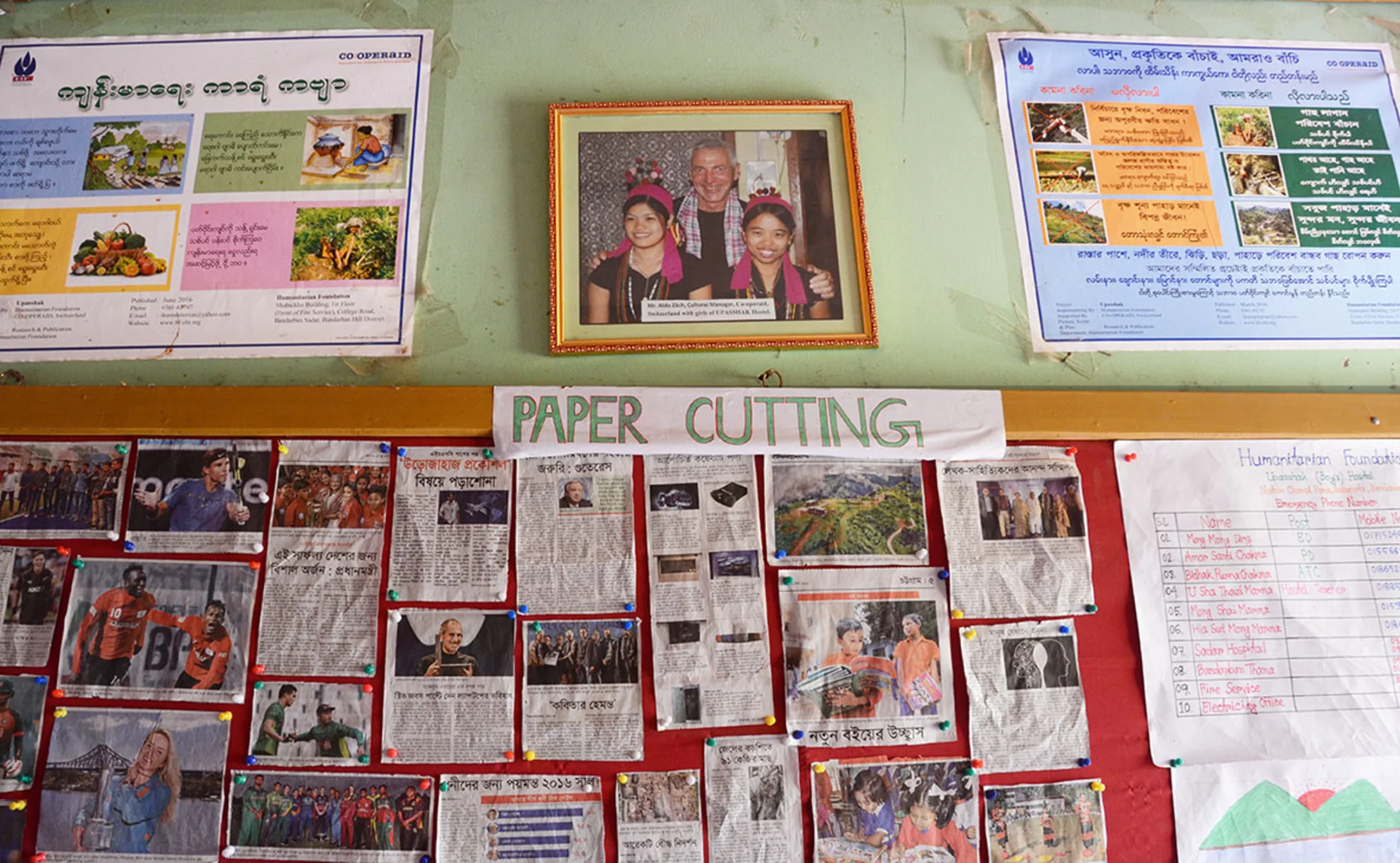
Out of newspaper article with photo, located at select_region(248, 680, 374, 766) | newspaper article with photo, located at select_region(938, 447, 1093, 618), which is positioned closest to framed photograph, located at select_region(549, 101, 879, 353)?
newspaper article with photo, located at select_region(938, 447, 1093, 618)

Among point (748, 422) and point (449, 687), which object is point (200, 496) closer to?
point (449, 687)

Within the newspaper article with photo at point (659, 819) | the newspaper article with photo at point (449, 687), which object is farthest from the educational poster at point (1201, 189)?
the newspaper article with photo at point (449, 687)

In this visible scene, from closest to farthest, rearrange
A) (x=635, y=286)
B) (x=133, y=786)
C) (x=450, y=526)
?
(x=133, y=786), (x=450, y=526), (x=635, y=286)

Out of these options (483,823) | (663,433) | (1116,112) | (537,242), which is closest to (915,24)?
(1116,112)

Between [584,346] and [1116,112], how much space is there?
117cm

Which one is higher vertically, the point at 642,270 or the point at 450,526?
the point at 642,270

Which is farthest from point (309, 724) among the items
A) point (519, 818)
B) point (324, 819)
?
point (519, 818)

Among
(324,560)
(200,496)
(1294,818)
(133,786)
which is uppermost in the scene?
(200,496)

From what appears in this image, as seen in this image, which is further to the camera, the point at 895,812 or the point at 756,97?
the point at 756,97

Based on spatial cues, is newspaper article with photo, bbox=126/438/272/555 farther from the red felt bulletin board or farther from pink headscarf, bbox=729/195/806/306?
pink headscarf, bbox=729/195/806/306

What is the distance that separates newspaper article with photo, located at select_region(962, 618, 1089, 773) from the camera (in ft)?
4.56

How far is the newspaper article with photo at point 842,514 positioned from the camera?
1.43m

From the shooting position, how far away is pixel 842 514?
144 centimetres

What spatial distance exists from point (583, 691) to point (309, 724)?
434 mm
